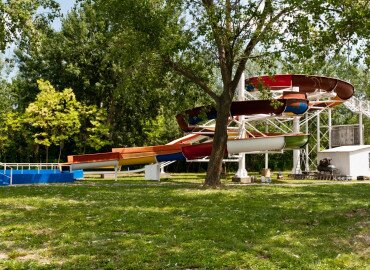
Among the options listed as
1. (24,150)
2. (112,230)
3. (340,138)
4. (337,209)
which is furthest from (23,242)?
(24,150)

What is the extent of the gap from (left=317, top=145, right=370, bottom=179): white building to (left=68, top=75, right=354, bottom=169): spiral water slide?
5.08 metres

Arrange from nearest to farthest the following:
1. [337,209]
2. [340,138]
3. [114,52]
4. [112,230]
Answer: [112,230] → [337,209] → [114,52] → [340,138]

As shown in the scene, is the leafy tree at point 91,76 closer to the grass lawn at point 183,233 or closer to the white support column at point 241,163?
the white support column at point 241,163

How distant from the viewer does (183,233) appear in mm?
11281

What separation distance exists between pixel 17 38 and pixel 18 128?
3242cm

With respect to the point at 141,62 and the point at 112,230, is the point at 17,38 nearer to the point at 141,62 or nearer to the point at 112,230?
the point at 141,62

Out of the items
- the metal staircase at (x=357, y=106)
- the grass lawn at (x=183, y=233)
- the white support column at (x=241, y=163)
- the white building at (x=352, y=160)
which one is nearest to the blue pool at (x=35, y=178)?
the grass lawn at (x=183, y=233)

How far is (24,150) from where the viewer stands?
55.6 meters

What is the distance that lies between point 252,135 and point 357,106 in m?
16.7

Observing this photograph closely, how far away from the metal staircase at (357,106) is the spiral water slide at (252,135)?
7804 mm

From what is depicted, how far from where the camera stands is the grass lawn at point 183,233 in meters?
8.98

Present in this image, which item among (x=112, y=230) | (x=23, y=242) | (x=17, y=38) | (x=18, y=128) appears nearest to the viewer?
(x=23, y=242)

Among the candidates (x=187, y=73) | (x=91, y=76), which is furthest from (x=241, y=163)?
(x=91, y=76)

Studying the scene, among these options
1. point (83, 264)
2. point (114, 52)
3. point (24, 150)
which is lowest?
point (83, 264)
